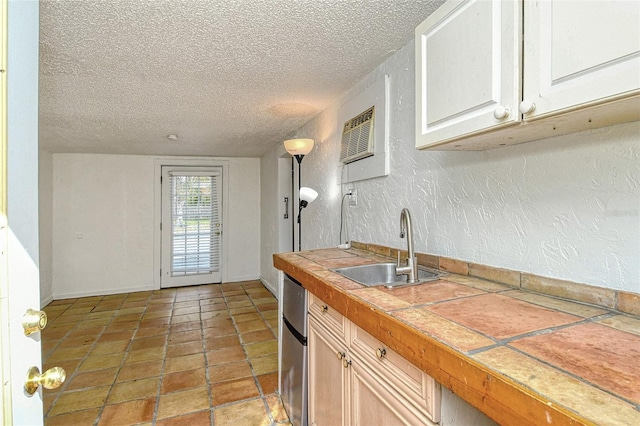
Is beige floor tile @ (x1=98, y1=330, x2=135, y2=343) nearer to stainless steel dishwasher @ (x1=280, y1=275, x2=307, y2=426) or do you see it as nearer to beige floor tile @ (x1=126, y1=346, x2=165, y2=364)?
beige floor tile @ (x1=126, y1=346, x2=165, y2=364)

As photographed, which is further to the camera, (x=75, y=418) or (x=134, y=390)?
(x=134, y=390)

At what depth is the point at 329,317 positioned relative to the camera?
1456mm

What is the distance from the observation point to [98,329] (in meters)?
3.60

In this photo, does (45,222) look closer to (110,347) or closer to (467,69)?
(110,347)

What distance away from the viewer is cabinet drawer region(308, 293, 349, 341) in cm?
132

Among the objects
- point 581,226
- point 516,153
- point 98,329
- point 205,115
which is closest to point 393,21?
point 516,153

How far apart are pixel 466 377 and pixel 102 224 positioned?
5792 mm

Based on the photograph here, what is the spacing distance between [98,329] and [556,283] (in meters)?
4.27

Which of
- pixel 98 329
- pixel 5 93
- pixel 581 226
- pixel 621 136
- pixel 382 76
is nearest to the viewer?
pixel 5 93

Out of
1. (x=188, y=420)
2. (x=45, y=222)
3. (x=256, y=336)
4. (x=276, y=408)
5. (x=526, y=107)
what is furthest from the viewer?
(x=45, y=222)

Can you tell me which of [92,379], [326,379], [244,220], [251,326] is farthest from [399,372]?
[244,220]

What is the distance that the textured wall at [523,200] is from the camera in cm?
95

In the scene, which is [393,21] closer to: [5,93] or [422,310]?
[422,310]

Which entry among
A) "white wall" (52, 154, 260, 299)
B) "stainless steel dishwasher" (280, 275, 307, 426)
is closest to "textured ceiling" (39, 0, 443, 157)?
"stainless steel dishwasher" (280, 275, 307, 426)
